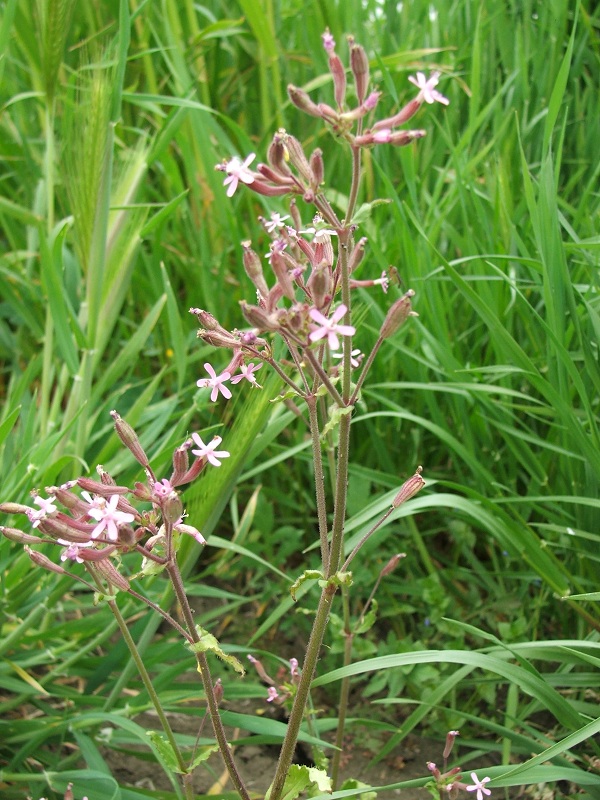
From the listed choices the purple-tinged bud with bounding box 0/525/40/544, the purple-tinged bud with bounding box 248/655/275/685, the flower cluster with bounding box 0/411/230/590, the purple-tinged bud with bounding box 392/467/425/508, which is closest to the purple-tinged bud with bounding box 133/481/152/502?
the flower cluster with bounding box 0/411/230/590

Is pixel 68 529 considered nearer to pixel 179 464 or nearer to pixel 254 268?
pixel 179 464

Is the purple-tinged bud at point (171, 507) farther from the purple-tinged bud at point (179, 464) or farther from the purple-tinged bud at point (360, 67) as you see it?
the purple-tinged bud at point (360, 67)

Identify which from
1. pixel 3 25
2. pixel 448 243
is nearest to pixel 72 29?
pixel 3 25

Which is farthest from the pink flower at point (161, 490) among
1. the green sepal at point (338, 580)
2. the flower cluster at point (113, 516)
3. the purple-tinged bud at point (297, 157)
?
the purple-tinged bud at point (297, 157)

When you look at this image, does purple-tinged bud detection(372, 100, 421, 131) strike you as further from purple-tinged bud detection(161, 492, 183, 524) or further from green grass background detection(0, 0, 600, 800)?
purple-tinged bud detection(161, 492, 183, 524)

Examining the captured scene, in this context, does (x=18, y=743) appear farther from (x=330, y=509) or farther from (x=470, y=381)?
(x=470, y=381)
